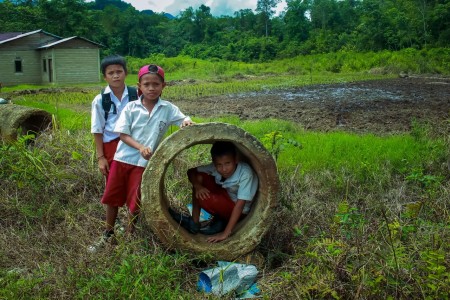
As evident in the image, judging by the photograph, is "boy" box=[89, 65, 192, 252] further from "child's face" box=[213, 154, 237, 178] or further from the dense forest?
the dense forest

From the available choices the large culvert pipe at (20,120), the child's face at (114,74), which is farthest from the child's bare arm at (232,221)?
the large culvert pipe at (20,120)

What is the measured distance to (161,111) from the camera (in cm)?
368

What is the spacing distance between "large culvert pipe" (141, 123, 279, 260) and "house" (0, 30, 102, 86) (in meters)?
Answer: 22.4

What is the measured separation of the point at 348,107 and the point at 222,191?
7.53 metres

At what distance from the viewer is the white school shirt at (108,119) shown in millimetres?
3893

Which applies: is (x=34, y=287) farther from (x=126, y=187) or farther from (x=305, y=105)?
(x=305, y=105)

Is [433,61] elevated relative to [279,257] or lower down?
elevated

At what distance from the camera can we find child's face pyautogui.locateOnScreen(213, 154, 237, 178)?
3.61 meters

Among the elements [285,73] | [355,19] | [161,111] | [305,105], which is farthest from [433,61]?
[161,111]

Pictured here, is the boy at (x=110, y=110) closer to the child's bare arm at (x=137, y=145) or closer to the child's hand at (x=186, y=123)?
the child's bare arm at (x=137, y=145)

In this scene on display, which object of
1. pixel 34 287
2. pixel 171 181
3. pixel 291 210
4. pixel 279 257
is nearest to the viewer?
pixel 34 287

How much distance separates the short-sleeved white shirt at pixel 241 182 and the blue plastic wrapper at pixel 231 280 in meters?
0.56

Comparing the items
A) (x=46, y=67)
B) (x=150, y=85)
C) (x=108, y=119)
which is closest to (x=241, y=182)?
(x=150, y=85)

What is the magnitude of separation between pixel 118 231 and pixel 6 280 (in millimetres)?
840
